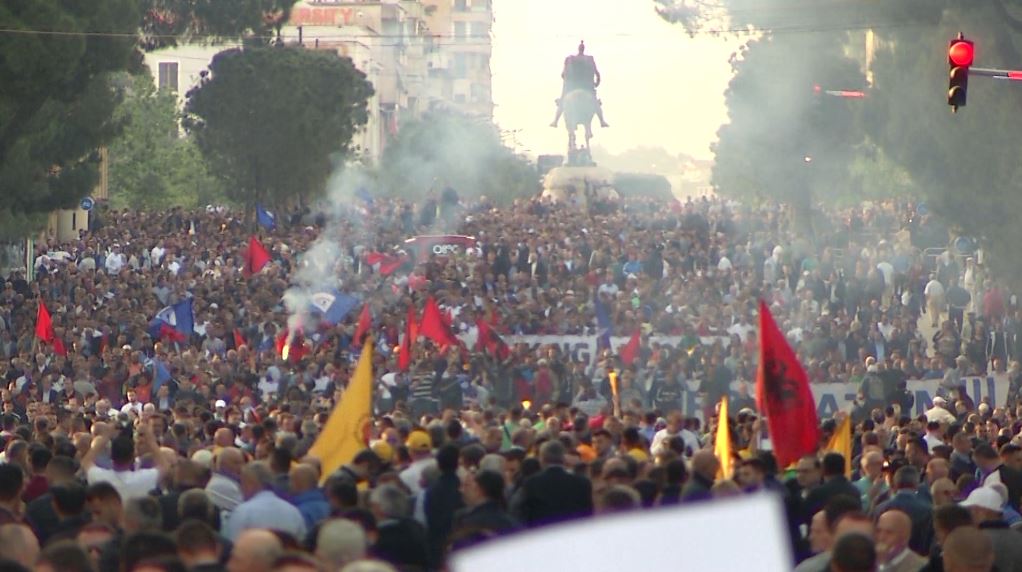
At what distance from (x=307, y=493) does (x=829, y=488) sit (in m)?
2.56

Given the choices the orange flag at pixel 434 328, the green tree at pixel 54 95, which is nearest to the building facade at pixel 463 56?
the green tree at pixel 54 95

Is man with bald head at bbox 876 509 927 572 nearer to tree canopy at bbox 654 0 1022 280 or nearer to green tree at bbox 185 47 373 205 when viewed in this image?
tree canopy at bbox 654 0 1022 280

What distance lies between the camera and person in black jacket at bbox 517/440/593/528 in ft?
32.6

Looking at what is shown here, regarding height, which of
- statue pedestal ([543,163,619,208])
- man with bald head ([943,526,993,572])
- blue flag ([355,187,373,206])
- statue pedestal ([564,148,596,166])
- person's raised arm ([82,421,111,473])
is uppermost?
statue pedestal ([564,148,596,166])

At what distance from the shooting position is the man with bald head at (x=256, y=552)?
6.18m

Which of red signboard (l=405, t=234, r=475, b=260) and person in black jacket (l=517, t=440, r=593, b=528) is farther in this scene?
red signboard (l=405, t=234, r=475, b=260)

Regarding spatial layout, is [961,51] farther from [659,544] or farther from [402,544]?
[659,544]

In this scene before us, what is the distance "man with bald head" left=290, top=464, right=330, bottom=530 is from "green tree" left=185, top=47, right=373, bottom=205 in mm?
53638

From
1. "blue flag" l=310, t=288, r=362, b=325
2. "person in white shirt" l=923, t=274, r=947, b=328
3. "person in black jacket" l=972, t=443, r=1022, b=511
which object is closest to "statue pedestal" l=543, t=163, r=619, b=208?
"person in white shirt" l=923, t=274, r=947, b=328

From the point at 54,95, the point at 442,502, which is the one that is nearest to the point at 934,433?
the point at 442,502

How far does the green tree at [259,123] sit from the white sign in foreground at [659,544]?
6043 cm

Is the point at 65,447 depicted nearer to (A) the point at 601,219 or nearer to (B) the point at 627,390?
(B) the point at 627,390

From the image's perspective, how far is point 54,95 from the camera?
129 feet

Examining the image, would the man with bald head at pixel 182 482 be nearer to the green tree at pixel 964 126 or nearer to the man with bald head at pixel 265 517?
the man with bald head at pixel 265 517
